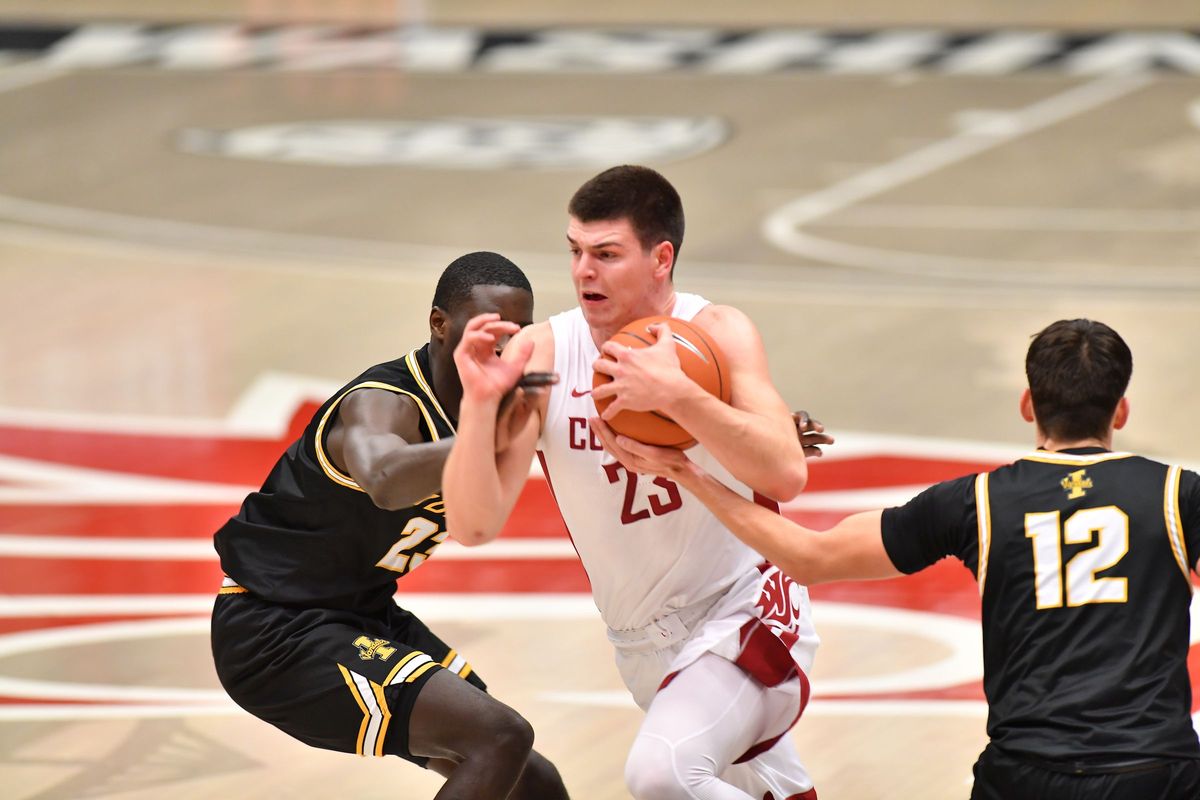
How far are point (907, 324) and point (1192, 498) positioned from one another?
7.09m

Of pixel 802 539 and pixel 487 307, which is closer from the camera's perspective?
pixel 802 539

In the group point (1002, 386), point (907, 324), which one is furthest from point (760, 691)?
point (907, 324)

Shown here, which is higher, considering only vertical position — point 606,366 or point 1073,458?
point 606,366

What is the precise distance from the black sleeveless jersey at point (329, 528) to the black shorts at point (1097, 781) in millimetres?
1758

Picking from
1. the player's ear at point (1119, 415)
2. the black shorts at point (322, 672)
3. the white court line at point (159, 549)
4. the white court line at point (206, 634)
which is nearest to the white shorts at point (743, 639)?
the black shorts at point (322, 672)

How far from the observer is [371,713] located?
4.75 metres

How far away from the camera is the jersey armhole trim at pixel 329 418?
4.84m

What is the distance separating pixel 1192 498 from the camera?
3857mm

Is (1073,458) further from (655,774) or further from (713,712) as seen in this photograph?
(655,774)

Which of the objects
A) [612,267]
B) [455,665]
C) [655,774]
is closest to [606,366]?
[612,267]

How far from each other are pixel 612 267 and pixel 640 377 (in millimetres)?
514

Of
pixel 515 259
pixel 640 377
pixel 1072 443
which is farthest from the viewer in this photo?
pixel 515 259

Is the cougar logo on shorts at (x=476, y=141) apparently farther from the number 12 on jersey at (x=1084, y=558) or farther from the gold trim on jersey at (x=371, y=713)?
the number 12 on jersey at (x=1084, y=558)

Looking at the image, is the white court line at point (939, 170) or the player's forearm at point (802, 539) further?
the white court line at point (939, 170)
